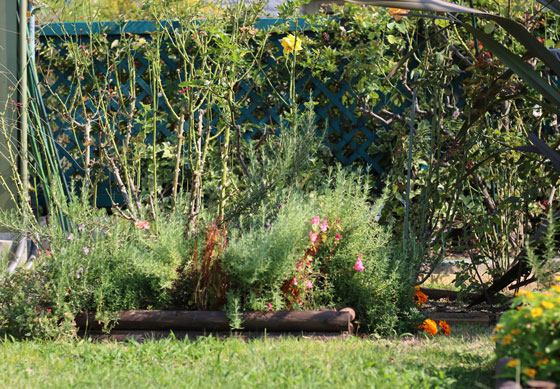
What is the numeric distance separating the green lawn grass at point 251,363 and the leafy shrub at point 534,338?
0.82 feet

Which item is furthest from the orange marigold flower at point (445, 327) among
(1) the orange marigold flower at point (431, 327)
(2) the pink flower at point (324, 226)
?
(2) the pink flower at point (324, 226)

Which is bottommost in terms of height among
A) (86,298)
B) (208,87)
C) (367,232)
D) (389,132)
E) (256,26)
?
(86,298)

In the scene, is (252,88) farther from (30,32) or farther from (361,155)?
(30,32)

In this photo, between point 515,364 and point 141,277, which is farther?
point 141,277

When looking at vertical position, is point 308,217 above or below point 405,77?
below

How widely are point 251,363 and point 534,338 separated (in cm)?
112

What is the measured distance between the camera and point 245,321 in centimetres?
327

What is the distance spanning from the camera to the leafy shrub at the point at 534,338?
82.2 inches

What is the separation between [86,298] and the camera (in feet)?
11.1

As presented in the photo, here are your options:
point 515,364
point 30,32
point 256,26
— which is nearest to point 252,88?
point 256,26

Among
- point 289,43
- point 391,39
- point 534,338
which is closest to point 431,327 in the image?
point 534,338

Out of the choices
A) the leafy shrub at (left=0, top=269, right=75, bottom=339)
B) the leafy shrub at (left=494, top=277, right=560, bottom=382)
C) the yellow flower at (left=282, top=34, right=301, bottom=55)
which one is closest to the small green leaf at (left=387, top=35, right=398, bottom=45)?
the yellow flower at (left=282, top=34, right=301, bottom=55)

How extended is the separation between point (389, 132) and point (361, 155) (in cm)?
30

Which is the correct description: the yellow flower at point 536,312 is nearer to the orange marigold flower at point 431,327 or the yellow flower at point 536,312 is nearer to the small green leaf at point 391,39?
the orange marigold flower at point 431,327
